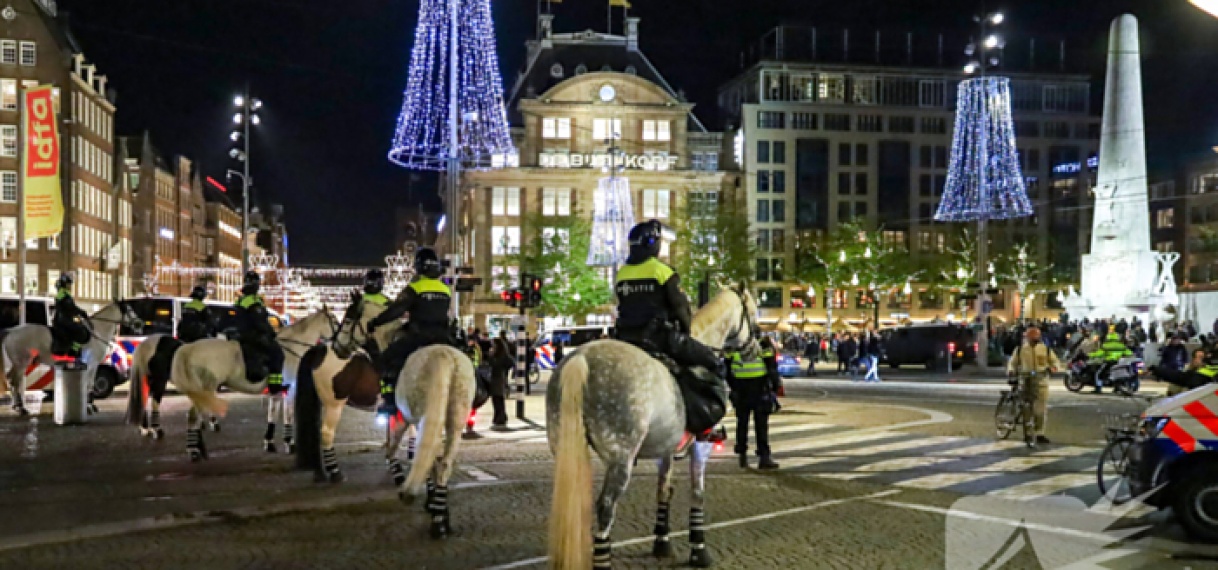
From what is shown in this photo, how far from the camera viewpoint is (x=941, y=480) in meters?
13.4

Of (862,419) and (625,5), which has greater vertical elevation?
(625,5)

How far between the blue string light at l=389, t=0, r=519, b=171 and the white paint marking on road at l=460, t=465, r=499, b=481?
40.2ft

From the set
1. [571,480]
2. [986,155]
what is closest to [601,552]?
[571,480]

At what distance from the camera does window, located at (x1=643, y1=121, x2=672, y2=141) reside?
282ft

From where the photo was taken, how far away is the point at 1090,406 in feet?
84.7

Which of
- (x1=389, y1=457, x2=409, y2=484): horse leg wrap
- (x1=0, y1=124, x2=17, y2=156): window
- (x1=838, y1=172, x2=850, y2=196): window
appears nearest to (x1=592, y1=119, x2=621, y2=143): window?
(x1=838, y1=172, x2=850, y2=196): window

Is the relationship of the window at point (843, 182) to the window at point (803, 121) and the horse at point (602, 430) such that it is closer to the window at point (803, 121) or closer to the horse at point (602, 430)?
the window at point (803, 121)

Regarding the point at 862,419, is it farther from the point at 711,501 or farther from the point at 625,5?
the point at 625,5

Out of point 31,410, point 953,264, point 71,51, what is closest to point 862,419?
point 31,410

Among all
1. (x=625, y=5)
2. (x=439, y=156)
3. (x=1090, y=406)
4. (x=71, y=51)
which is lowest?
(x=1090, y=406)

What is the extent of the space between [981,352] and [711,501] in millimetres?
31874

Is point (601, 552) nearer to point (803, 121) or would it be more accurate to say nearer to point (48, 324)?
point (48, 324)

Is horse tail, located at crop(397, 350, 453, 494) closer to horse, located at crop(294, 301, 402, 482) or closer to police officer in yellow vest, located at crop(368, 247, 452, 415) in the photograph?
police officer in yellow vest, located at crop(368, 247, 452, 415)

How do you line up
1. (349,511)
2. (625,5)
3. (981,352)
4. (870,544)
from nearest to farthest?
(870,544), (349,511), (981,352), (625,5)
